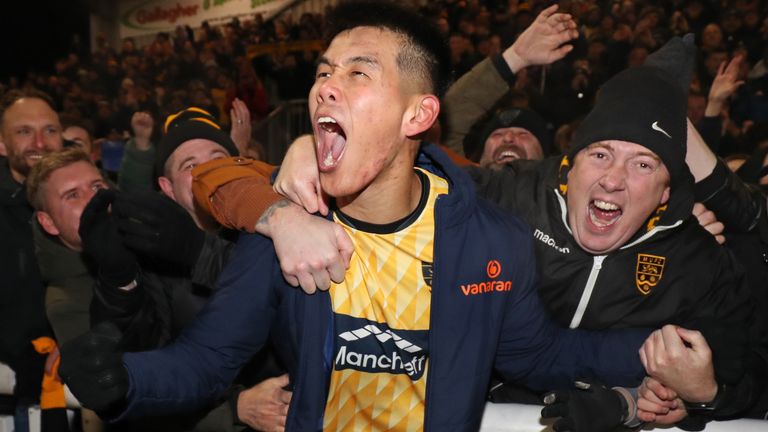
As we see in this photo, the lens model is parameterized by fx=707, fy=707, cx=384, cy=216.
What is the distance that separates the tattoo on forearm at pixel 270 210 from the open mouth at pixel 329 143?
0.50ft

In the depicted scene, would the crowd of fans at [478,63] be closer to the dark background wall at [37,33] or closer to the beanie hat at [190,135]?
the beanie hat at [190,135]

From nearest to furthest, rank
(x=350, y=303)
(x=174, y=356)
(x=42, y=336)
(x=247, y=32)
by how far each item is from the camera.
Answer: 1. (x=174, y=356)
2. (x=350, y=303)
3. (x=42, y=336)
4. (x=247, y=32)

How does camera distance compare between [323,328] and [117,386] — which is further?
[323,328]

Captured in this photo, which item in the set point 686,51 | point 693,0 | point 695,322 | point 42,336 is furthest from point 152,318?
point 693,0

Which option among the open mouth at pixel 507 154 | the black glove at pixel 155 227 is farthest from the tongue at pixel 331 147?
the open mouth at pixel 507 154

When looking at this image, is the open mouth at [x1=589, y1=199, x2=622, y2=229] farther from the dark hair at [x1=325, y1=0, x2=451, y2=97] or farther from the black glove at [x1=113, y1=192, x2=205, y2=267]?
the black glove at [x1=113, y1=192, x2=205, y2=267]

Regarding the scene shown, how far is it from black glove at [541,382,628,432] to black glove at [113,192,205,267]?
1.29 m

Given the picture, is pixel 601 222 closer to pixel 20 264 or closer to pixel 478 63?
pixel 20 264

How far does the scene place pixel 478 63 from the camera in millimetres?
6633

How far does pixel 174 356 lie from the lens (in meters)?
1.87

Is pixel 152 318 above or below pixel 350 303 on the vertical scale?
below

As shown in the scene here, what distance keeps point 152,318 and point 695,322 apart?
192 centimetres

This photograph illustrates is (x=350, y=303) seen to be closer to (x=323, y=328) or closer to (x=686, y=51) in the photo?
(x=323, y=328)

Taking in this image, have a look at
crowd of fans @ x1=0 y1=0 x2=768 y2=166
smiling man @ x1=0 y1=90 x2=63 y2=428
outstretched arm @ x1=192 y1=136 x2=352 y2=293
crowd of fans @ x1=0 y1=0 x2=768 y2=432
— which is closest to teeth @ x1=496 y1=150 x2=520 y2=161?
crowd of fans @ x1=0 y1=0 x2=768 y2=432
